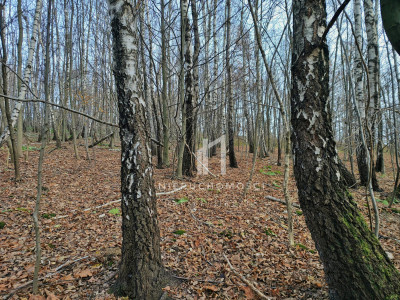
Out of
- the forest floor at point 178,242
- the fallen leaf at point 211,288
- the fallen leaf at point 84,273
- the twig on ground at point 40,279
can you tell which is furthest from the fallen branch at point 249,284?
the twig on ground at point 40,279

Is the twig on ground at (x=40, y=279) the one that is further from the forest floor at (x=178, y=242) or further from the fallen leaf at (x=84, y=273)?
the fallen leaf at (x=84, y=273)

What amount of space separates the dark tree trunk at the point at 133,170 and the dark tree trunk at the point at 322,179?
150cm

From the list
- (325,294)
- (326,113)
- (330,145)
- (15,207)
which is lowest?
(325,294)

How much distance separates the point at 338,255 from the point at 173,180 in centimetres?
563

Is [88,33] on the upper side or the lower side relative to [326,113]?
upper

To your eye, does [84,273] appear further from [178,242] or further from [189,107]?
[189,107]

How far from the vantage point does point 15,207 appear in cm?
446

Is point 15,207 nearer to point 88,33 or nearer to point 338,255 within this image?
point 338,255

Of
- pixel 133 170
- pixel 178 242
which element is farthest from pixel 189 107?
pixel 133 170

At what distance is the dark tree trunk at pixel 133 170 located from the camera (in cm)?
218

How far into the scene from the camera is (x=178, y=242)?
351 cm

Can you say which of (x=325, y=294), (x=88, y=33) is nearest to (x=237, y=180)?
(x=325, y=294)

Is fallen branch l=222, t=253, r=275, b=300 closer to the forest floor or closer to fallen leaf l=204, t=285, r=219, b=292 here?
the forest floor

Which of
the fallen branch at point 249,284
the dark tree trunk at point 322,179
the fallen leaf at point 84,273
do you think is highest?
the dark tree trunk at point 322,179
